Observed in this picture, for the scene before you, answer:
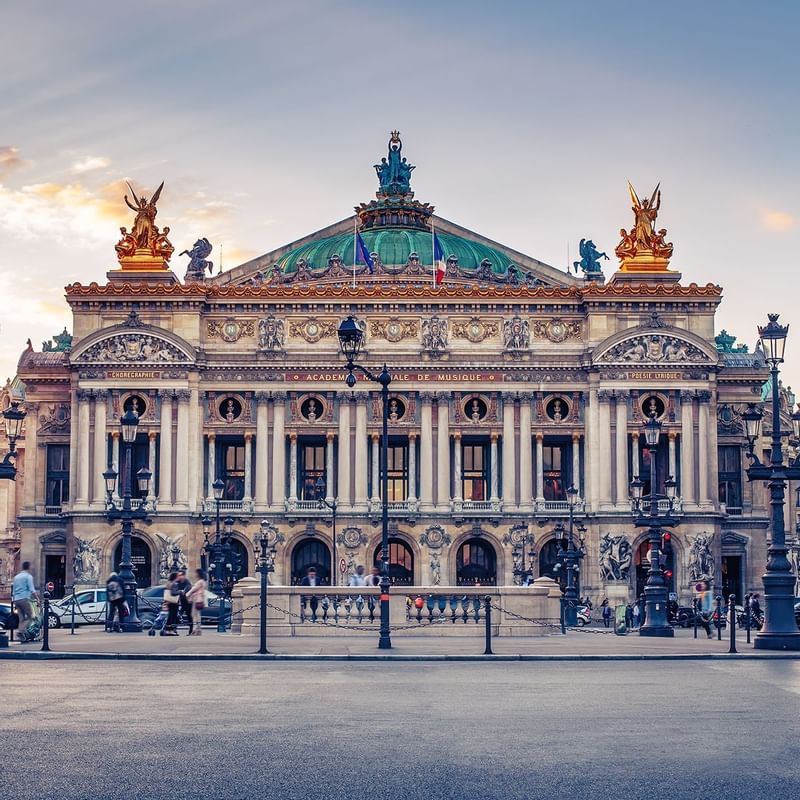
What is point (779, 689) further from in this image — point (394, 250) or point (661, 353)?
point (394, 250)

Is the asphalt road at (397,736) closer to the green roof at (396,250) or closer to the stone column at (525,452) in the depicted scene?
the stone column at (525,452)

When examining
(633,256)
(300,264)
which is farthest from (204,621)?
(300,264)

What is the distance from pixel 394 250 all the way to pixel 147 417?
96.5 ft

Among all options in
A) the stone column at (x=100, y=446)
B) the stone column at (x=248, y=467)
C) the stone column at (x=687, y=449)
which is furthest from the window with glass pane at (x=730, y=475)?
the stone column at (x=100, y=446)

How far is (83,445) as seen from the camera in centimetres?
8469

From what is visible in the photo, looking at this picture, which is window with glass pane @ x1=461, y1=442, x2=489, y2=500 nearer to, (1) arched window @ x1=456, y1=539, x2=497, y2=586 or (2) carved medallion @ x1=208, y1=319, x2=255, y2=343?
(1) arched window @ x1=456, y1=539, x2=497, y2=586

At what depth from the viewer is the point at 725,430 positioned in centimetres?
9081

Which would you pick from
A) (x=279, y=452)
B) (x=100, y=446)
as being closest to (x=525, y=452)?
(x=279, y=452)

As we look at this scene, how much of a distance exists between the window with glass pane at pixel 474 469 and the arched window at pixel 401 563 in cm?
450

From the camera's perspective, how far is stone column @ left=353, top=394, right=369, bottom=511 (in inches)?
3332

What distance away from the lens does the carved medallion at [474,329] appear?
283ft

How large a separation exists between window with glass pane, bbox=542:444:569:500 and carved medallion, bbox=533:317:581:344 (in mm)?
6136

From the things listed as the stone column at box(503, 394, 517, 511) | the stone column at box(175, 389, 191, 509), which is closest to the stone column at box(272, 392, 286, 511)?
the stone column at box(175, 389, 191, 509)

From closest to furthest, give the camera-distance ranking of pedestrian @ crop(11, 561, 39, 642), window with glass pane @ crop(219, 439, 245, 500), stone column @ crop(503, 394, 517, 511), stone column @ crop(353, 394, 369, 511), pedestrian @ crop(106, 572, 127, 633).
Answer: pedestrian @ crop(11, 561, 39, 642), pedestrian @ crop(106, 572, 127, 633), stone column @ crop(353, 394, 369, 511), stone column @ crop(503, 394, 517, 511), window with glass pane @ crop(219, 439, 245, 500)
